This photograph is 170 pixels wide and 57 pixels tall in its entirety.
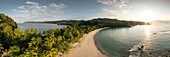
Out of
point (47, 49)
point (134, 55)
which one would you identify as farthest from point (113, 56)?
point (47, 49)

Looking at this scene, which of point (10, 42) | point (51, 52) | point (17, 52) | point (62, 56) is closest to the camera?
point (17, 52)

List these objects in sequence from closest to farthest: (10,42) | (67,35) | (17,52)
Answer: (17,52) < (10,42) < (67,35)

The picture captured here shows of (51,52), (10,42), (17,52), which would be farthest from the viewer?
(10,42)

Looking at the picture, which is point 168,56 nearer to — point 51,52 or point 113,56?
point 113,56

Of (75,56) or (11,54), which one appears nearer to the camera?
(11,54)

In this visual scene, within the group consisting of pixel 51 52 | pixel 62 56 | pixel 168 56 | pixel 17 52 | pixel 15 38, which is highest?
pixel 15 38

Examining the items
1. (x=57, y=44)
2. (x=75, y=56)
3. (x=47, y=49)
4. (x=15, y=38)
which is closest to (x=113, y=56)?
(x=75, y=56)

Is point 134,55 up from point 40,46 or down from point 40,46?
down

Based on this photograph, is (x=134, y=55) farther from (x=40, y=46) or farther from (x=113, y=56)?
(x=40, y=46)

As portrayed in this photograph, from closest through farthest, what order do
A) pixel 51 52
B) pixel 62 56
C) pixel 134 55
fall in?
1. pixel 51 52
2. pixel 62 56
3. pixel 134 55
